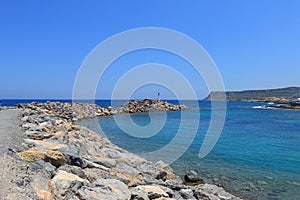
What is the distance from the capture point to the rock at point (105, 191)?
412cm

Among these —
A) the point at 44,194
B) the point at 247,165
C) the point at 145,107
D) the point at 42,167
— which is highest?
the point at 145,107

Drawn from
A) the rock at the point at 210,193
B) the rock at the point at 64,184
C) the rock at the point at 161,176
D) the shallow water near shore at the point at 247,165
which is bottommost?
the shallow water near shore at the point at 247,165

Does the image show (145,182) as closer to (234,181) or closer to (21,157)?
(21,157)

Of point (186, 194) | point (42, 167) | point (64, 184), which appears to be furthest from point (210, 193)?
point (42, 167)

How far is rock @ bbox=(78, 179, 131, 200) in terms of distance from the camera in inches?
162

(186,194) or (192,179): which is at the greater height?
(186,194)

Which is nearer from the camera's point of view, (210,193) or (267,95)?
(210,193)

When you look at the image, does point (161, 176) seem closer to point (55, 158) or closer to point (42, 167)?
point (55, 158)

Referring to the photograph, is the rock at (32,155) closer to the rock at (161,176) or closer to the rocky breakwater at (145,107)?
the rock at (161,176)

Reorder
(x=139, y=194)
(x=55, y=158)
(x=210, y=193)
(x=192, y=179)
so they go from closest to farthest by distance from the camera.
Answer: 1. (x=139, y=194)
2. (x=55, y=158)
3. (x=210, y=193)
4. (x=192, y=179)

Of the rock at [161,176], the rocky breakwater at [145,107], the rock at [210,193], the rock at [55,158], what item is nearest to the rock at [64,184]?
the rock at [55,158]

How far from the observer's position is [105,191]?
444cm

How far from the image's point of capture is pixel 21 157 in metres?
5.07

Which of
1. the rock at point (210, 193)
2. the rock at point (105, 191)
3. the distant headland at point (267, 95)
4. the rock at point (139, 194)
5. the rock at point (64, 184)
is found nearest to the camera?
the rock at point (64, 184)
